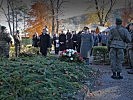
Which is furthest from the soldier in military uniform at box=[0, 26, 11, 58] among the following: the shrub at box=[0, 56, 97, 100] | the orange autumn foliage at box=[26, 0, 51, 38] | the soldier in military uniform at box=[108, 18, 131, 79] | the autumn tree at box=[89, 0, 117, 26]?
the autumn tree at box=[89, 0, 117, 26]

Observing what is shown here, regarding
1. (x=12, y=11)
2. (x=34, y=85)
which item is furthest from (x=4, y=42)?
(x=12, y=11)

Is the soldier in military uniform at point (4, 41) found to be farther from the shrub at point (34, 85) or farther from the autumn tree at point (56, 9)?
the autumn tree at point (56, 9)

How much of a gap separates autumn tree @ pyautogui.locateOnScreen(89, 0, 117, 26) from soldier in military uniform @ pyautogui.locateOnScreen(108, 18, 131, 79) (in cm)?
4216

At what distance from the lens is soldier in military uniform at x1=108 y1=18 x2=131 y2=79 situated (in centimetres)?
1245

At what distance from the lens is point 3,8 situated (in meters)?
49.8

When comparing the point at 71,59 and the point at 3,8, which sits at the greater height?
the point at 3,8

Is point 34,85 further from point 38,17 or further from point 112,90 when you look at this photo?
point 38,17

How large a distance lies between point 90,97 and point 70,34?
18.2m

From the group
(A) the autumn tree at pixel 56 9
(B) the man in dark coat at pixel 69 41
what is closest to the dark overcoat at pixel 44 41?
(B) the man in dark coat at pixel 69 41

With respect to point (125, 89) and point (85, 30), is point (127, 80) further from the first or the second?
point (85, 30)

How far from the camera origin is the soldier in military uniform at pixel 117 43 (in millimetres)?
12450

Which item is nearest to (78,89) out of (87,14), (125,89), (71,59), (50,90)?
(50,90)

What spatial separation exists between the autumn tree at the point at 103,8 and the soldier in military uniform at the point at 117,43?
138ft

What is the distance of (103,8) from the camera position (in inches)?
2190
